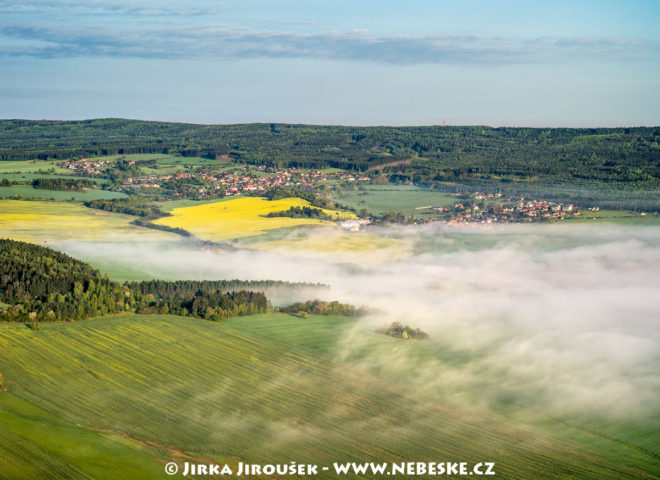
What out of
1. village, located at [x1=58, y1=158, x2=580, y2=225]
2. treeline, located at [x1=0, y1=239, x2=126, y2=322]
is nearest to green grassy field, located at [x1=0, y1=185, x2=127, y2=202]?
village, located at [x1=58, y1=158, x2=580, y2=225]

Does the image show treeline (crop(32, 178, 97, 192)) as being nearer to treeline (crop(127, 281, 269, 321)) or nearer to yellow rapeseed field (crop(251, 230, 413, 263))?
yellow rapeseed field (crop(251, 230, 413, 263))

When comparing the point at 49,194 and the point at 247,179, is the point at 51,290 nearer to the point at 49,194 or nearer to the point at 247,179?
the point at 49,194

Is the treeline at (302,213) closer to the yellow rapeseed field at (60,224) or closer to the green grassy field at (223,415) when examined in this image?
the yellow rapeseed field at (60,224)

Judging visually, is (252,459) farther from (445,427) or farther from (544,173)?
(544,173)

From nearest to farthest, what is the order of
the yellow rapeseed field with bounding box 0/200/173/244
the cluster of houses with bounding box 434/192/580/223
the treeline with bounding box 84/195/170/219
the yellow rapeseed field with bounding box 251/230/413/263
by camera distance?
the yellow rapeseed field with bounding box 251/230/413/263 < the yellow rapeseed field with bounding box 0/200/173/244 < the cluster of houses with bounding box 434/192/580/223 < the treeline with bounding box 84/195/170/219

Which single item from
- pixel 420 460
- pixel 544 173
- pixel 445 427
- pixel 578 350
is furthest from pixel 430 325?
pixel 544 173

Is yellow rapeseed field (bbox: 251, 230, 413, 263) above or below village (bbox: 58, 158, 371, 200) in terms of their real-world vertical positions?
below
